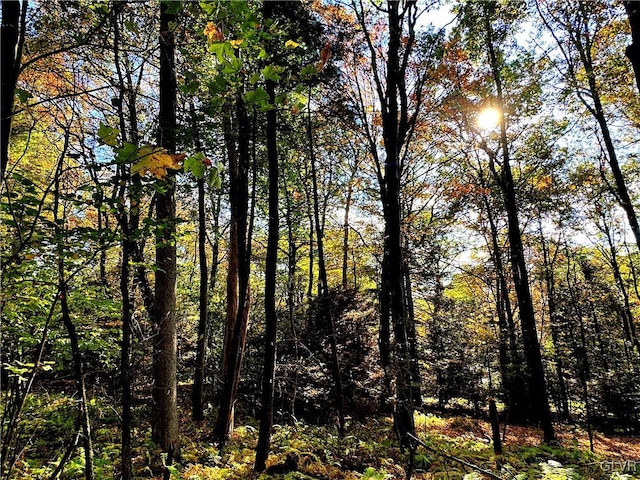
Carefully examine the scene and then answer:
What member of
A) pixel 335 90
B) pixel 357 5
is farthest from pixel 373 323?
pixel 357 5

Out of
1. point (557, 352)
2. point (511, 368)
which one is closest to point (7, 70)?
point (511, 368)

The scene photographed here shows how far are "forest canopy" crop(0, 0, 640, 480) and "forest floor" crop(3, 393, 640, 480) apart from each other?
69 mm

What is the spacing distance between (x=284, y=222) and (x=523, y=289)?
7846 millimetres

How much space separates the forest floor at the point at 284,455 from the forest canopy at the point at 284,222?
0.07 m

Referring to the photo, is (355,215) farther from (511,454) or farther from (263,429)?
(263,429)

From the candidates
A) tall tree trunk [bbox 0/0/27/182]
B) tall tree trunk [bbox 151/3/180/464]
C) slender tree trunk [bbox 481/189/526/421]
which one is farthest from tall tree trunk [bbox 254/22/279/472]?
slender tree trunk [bbox 481/189/526/421]

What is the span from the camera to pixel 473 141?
12492 mm

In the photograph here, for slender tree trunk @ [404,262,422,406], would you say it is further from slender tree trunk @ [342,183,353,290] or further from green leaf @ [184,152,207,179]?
green leaf @ [184,152,207,179]

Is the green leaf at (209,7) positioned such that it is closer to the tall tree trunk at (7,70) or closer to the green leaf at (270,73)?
the green leaf at (270,73)

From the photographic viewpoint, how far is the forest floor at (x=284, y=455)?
13.2 ft

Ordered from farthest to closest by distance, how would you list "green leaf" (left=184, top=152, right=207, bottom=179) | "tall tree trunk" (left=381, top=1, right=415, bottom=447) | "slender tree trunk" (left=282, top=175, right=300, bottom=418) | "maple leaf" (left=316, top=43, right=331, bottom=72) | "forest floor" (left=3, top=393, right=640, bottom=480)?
"slender tree trunk" (left=282, top=175, right=300, bottom=418) → "tall tree trunk" (left=381, top=1, right=415, bottom=447) → "forest floor" (left=3, top=393, right=640, bottom=480) → "maple leaf" (left=316, top=43, right=331, bottom=72) → "green leaf" (left=184, top=152, right=207, bottom=179)

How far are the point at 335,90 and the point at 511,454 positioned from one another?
8942 mm

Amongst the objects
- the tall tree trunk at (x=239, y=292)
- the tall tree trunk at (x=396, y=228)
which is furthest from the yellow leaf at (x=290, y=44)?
the tall tree trunk at (x=396, y=228)

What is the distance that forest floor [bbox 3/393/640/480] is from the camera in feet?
13.2
